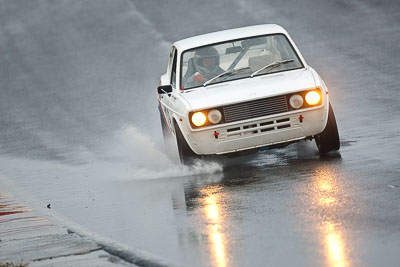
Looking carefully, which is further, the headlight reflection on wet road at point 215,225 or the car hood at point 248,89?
the car hood at point 248,89

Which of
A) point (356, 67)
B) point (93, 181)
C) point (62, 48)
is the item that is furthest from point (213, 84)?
point (62, 48)

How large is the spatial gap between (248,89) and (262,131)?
51cm

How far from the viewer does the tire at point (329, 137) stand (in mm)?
10789

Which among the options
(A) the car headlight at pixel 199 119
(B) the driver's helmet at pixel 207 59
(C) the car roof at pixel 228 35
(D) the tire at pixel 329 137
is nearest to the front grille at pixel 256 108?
(A) the car headlight at pixel 199 119

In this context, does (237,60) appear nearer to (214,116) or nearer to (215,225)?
(214,116)

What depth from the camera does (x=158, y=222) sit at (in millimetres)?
8258

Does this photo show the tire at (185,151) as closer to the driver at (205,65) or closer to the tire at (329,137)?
the driver at (205,65)

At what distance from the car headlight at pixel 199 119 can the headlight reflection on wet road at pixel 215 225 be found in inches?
37.6

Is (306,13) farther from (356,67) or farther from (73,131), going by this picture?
(73,131)

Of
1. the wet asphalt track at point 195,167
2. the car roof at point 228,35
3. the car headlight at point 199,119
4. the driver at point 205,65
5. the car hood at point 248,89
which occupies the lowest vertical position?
the wet asphalt track at point 195,167

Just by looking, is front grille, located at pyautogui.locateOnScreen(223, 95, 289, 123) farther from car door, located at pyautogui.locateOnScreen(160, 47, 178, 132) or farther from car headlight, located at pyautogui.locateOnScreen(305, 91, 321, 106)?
car door, located at pyautogui.locateOnScreen(160, 47, 178, 132)

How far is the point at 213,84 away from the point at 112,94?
27.9 ft

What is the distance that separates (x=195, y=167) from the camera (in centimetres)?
1105

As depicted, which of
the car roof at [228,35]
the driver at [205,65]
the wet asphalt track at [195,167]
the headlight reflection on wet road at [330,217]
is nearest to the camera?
the headlight reflection on wet road at [330,217]
